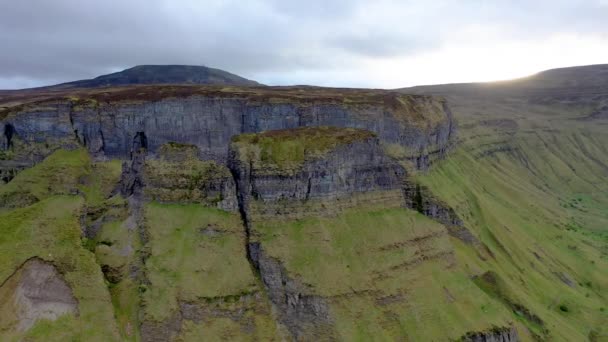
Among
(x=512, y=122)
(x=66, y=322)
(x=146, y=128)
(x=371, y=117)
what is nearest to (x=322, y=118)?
(x=371, y=117)

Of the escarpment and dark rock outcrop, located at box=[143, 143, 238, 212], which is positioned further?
dark rock outcrop, located at box=[143, 143, 238, 212]

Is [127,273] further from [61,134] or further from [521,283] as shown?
[521,283]

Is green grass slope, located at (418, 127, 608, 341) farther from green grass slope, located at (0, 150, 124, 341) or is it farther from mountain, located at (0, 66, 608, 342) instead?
green grass slope, located at (0, 150, 124, 341)

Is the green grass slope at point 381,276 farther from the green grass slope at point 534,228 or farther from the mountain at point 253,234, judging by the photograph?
the green grass slope at point 534,228

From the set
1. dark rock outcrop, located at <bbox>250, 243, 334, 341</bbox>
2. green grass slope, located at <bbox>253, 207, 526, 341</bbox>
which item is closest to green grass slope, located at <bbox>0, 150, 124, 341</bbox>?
dark rock outcrop, located at <bbox>250, 243, 334, 341</bbox>

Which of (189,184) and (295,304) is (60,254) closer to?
(189,184)

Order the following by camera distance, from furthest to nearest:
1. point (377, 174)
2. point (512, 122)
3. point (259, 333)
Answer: point (512, 122)
point (377, 174)
point (259, 333)
